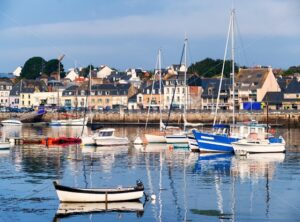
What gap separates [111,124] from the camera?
104 meters

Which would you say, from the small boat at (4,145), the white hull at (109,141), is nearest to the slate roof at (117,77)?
the white hull at (109,141)

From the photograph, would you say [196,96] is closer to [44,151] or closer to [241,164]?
[44,151]

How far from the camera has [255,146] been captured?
49688 millimetres

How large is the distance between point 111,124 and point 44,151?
49.8m

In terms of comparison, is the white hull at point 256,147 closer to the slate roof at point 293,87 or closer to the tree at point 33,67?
the slate roof at point 293,87

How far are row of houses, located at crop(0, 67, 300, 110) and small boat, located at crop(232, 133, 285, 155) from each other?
124 ft

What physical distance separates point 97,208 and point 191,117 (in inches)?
2815

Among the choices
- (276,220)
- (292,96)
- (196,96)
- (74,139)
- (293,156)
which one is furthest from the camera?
(196,96)

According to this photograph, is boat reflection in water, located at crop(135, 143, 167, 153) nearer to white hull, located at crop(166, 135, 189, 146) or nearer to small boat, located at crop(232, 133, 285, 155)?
white hull, located at crop(166, 135, 189, 146)

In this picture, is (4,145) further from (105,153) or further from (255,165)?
(255,165)

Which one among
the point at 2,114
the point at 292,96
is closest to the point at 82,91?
the point at 2,114

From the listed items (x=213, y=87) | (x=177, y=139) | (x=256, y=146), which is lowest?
(x=256, y=146)

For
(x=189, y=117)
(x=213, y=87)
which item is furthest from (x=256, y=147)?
(x=213, y=87)

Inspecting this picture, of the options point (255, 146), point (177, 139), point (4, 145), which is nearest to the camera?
point (255, 146)
